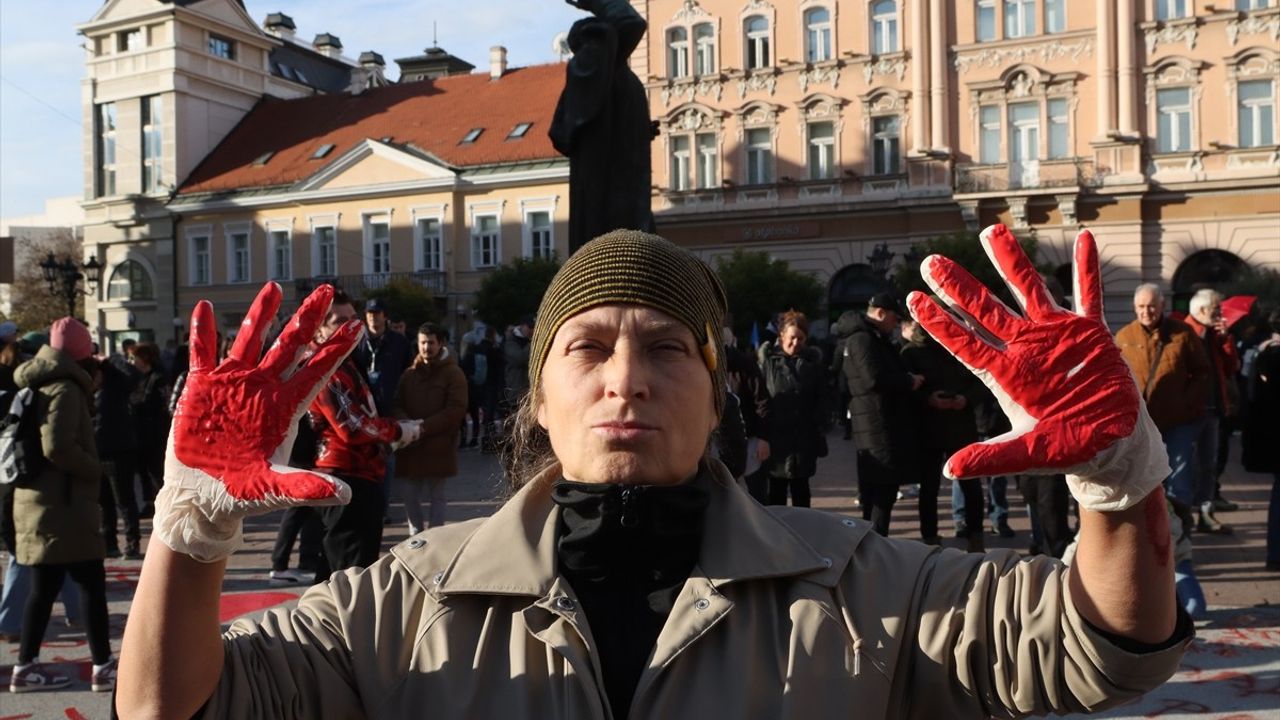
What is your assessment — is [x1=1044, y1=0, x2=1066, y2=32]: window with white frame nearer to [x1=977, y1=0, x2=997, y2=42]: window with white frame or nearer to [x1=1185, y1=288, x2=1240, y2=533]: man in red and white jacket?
[x1=977, y1=0, x2=997, y2=42]: window with white frame

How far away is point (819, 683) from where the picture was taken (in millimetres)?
1846

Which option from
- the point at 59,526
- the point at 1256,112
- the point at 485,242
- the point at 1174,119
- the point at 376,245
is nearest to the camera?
the point at 59,526

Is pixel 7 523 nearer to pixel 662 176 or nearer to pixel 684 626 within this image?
pixel 684 626

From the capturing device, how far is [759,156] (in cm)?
3659

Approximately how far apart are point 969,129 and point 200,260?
29.4 m

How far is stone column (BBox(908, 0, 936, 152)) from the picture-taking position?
33750 millimetres

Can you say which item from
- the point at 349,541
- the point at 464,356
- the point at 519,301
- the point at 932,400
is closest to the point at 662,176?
the point at 519,301

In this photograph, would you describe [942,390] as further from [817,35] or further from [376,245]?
[376,245]

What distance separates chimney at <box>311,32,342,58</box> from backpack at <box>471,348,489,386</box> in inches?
1794

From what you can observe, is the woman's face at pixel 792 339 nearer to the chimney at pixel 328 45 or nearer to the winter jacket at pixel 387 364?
the winter jacket at pixel 387 364

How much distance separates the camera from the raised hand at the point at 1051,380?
5.62 ft

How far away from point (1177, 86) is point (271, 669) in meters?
33.9

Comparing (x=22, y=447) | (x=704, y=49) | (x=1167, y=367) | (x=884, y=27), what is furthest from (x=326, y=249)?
(x=1167, y=367)

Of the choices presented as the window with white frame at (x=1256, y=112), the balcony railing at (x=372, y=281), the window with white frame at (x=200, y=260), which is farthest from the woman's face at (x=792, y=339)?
the window with white frame at (x=200, y=260)
